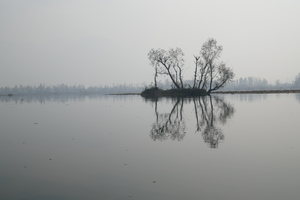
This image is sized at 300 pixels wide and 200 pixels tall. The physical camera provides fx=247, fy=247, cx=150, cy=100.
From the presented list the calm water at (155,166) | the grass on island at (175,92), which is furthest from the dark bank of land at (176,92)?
the calm water at (155,166)

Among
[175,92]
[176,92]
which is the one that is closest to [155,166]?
[176,92]

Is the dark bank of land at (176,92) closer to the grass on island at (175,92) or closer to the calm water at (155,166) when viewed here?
the grass on island at (175,92)

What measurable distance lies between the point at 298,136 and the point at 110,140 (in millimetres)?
6936

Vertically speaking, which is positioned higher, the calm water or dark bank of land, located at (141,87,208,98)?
dark bank of land, located at (141,87,208,98)

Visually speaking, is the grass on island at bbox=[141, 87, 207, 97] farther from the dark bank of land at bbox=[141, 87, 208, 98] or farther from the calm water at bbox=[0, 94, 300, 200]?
the calm water at bbox=[0, 94, 300, 200]

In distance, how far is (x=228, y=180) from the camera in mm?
4941

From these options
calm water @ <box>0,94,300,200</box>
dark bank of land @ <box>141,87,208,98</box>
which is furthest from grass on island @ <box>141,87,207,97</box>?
calm water @ <box>0,94,300,200</box>

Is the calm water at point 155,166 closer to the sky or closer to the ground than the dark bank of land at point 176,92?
→ closer to the ground

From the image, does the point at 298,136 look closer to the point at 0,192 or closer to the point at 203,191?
the point at 203,191

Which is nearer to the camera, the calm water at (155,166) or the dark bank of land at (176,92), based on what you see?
the calm water at (155,166)

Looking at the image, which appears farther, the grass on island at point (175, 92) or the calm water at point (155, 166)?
the grass on island at point (175, 92)

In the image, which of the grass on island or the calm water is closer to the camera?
the calm water

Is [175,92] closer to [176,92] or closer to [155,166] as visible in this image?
[176,92]

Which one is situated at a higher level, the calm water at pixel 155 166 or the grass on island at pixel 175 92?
the grass on island at pixel 175 92
